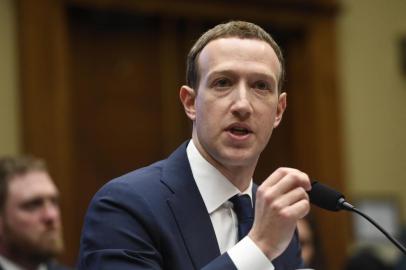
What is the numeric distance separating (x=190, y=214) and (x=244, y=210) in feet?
0.57

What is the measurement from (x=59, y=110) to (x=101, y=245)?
9.47 ft

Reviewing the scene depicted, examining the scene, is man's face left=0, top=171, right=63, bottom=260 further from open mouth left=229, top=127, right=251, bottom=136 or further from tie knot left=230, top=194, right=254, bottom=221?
open mouth left=229, top=127, right=251, bottom=136

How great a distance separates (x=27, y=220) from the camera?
3637mm

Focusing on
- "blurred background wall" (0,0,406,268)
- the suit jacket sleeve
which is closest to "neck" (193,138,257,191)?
the suit jacket sleeve

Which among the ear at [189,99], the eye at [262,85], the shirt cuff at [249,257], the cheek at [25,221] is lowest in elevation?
the cheek at [25,221]

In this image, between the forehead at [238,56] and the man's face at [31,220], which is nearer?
the forehead at [238,56]

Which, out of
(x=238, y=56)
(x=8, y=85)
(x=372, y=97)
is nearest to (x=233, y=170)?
(x=238, y=56)

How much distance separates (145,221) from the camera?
176 centimetres

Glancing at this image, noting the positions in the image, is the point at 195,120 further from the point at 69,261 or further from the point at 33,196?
the point at 69,261

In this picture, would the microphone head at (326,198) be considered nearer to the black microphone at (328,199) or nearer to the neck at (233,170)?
the black microphone at (328,199)

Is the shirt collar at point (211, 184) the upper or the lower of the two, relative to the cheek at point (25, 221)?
upper

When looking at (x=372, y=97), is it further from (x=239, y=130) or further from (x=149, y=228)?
(x=149, y=228)

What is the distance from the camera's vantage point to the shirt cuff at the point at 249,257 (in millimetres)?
1632

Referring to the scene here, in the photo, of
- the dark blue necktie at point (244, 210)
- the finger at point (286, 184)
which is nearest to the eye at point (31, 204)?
the dark blue necktie at point (244, 210)
